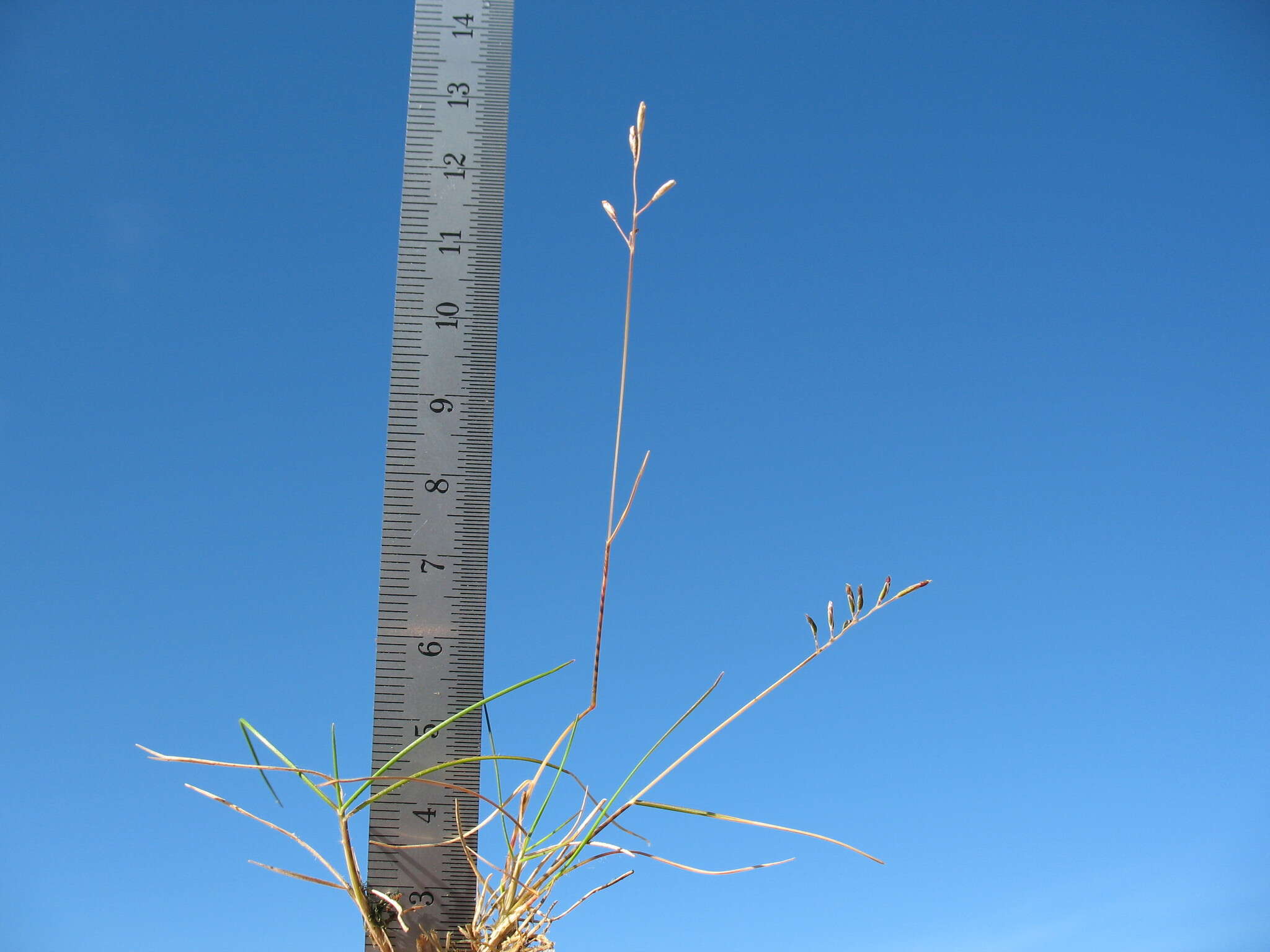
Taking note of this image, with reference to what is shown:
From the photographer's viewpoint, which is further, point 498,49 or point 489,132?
point 498,49

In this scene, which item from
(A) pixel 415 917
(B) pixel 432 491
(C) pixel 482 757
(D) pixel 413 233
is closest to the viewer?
(C) pixel 482 757

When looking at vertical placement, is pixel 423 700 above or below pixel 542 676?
above

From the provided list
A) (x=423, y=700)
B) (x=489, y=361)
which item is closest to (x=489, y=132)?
(x=489, y=361)

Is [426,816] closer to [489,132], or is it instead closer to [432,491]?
[432,491]

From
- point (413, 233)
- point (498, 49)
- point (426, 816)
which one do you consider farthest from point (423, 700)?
point (498, 49)

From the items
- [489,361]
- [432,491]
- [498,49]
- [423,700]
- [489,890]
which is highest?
[498,49]

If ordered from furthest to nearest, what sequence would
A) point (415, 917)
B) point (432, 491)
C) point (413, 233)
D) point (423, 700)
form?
1. point (413, 233)
2. point (432, 491)
3. point (423, 700)
4. point (415, 917)

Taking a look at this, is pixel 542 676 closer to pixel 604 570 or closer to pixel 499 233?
pixel 604 570
